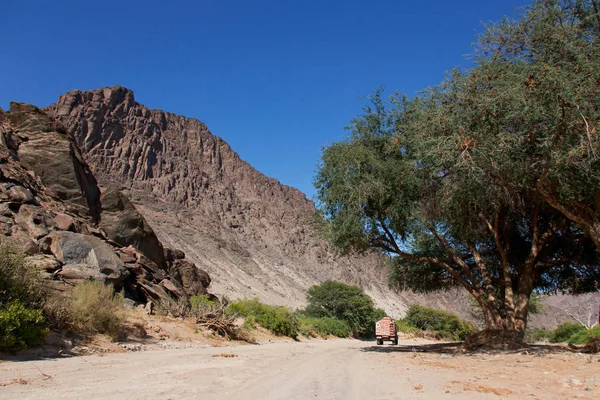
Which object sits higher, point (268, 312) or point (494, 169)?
point (494, 169)

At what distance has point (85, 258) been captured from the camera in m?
16.1

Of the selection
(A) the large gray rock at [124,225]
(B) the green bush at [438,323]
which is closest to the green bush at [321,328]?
(A) the large gray rock at [124,225]

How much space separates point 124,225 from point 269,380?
20.4m

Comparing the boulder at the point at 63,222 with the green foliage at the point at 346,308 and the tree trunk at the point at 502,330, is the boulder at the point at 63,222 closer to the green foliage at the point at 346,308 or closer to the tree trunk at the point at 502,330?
the tree trunk at the point at 502,330

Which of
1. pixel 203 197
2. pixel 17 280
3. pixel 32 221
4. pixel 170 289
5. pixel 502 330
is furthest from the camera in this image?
pixel 203 197

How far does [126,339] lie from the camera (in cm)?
1351

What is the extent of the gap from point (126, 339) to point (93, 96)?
361 ft

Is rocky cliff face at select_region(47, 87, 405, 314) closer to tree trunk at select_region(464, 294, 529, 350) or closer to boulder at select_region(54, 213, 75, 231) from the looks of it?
boulder at select_region(54, 213, 75, 231)

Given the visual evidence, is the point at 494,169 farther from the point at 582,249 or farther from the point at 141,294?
the point at 141,294

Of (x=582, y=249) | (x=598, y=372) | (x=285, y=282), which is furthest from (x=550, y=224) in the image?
(x=285, y=282)

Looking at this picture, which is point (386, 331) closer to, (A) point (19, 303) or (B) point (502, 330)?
(B) point (502, 330)

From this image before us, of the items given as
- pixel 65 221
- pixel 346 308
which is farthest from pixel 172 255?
pixel 346 308

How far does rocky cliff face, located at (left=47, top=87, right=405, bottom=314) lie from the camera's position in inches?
3270

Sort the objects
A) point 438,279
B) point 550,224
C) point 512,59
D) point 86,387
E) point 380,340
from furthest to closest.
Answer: point 380,340
point 438,279
point 550,224
point 512,59
point 86,387
